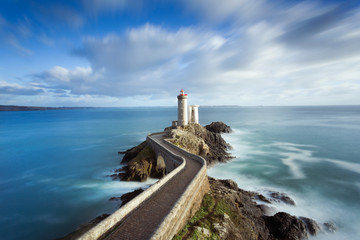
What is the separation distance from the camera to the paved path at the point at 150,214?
7.14 metres

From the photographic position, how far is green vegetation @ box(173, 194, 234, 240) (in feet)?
28.0

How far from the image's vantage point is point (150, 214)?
27.4 ft

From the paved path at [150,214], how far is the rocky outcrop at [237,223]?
4.50 feet

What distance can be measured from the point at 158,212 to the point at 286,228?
976 centimetres

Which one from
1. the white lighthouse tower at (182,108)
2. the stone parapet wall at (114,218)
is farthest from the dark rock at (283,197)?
the white lighthouse tower at (182,108)

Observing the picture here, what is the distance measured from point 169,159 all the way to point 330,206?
15.8 m

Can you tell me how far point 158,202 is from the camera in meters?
9.35

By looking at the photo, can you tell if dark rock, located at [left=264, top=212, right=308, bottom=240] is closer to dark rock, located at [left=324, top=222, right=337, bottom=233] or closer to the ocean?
the ocean

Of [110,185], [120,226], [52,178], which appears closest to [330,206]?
[120,226]

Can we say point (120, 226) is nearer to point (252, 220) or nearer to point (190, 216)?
point (190, 216)

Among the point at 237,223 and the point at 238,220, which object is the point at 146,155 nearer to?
the point at 238,220

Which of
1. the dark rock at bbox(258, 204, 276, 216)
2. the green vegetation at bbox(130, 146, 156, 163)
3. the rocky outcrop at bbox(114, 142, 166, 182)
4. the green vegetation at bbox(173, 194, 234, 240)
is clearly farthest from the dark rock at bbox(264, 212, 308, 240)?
the green vegetation at bbox(130, 146, 156, 163)

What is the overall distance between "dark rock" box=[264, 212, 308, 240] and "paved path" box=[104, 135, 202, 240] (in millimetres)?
7035

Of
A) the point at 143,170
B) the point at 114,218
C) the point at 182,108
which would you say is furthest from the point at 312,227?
Answer: the point at 182,108
